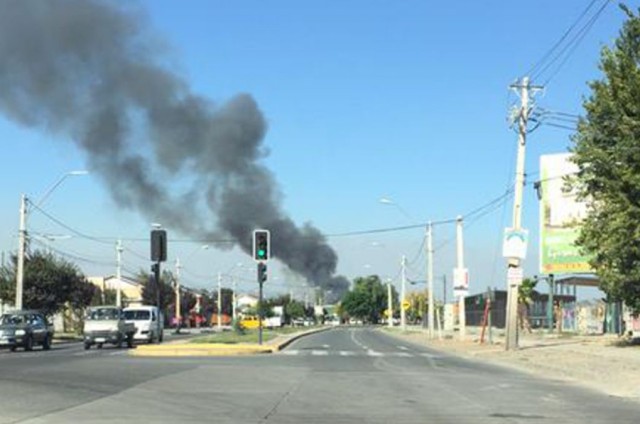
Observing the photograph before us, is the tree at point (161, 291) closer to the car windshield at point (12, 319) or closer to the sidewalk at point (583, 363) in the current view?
the car windshield at point (12, 319)

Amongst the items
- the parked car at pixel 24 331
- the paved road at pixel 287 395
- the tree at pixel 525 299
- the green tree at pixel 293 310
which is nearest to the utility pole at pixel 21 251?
the parked car at pixel 24 331

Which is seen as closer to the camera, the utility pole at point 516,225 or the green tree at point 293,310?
the utility pole at point 516,225

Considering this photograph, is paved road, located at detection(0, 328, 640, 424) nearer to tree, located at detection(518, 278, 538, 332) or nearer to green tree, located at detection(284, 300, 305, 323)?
tree, located at detection(518, 278, 538, 332)

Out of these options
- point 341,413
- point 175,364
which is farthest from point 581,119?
point 341,413

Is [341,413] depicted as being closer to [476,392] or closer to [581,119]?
[476,392]

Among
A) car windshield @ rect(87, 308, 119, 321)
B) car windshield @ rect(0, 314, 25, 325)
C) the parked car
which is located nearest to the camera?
the parked car

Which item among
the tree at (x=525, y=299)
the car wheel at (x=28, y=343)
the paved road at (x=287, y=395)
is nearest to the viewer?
the paved road at (x=287, y=395)

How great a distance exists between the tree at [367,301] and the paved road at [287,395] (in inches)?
5620

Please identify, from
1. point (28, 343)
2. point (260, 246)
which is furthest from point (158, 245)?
point (28, 343)

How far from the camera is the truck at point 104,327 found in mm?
39656

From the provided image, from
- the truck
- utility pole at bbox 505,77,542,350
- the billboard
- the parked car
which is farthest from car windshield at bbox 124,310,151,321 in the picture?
the billboard

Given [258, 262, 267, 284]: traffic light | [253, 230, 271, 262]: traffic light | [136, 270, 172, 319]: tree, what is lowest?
[136, 270, 172, 319]: tree

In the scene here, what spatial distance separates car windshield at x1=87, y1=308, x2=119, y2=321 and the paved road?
14.1 metres

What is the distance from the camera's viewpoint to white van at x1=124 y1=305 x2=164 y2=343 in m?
45.6
